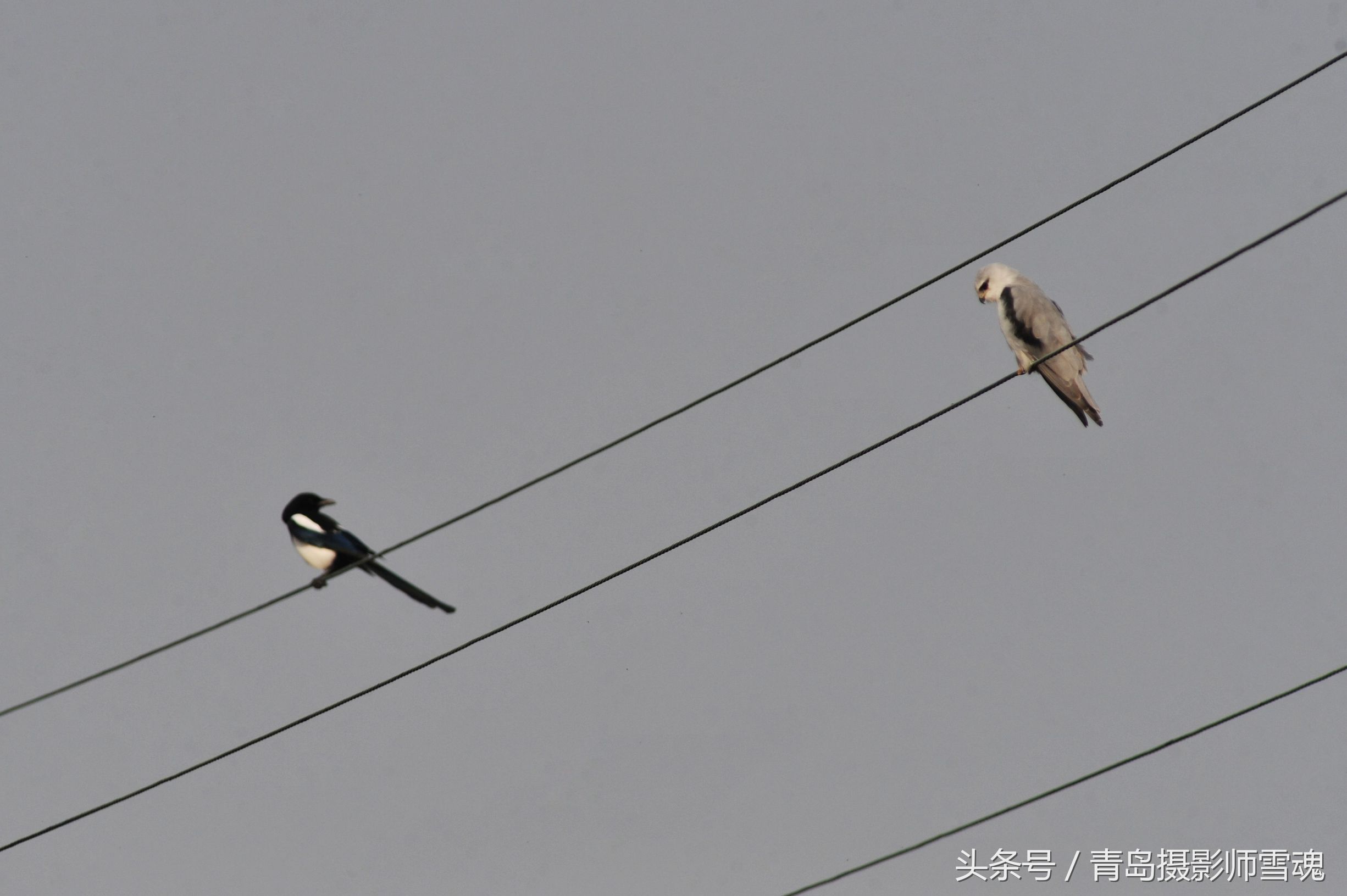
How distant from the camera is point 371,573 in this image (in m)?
9.96

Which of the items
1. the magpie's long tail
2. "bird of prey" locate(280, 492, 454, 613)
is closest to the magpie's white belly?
"bird of prey" locate(280, 492, 454, 613)

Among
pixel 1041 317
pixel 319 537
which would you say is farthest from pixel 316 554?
pixel 1041 317

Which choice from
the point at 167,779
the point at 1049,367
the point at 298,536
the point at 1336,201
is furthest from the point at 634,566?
the point at 1049,367

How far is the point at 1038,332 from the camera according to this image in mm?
12727

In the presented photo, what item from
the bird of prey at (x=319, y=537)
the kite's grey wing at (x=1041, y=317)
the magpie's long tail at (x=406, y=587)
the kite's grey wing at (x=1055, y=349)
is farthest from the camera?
the kite's grey wing at (x=1041, y=317)

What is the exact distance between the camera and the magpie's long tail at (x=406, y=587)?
989cm

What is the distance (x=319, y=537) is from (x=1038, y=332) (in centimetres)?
540

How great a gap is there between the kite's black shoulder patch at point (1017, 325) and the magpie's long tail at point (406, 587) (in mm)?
5140

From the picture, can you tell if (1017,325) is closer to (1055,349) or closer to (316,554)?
(1055,349)

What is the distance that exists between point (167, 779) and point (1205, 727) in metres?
4.60

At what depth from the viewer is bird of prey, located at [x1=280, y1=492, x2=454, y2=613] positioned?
1134cm

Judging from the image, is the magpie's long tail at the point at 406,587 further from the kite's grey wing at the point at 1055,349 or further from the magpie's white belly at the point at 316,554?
the kite's grey wing at the point at 1055,349

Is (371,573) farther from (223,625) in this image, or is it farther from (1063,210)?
(1063,210)

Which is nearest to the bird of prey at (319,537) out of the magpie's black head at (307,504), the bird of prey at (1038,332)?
the magpie's black head at (307,504)
